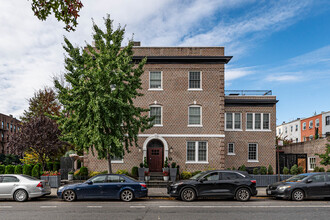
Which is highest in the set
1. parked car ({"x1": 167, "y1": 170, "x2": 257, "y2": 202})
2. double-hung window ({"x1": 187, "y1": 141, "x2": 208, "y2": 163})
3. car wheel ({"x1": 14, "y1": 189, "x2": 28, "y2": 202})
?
double-hung window ({"x1": 187, "y1": 141, "x2": 208, "y2": 163})

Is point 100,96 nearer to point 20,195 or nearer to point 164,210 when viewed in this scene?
point 20,195

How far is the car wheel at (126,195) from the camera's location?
571 inches

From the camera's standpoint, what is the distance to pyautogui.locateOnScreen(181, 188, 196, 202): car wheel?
14680mm

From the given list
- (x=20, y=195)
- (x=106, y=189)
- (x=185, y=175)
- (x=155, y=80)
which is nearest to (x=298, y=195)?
(x=185, y=175)

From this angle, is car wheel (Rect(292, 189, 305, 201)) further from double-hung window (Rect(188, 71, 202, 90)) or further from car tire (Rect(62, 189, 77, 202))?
double-hung window (Rect(188, 71, 202, 90))

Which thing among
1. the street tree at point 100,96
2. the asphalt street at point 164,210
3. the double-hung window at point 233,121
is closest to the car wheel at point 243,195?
the asphalt street at point 164,210

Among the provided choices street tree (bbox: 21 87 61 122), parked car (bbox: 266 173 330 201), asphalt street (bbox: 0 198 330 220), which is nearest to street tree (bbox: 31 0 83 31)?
asphalt street (bbox: 0 198 330 220)

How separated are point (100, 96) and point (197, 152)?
9.98 m

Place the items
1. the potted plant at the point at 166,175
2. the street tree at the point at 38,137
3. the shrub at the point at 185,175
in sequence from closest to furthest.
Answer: the potted plant at the point at 166,175
the shrub at the point at 185,175
the street tree at the point at 38,137

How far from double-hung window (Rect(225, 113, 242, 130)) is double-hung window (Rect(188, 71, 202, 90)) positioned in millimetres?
4438

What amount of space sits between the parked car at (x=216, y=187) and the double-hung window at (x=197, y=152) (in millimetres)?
9391

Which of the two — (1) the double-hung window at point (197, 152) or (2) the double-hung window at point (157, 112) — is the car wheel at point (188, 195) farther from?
(2) the double-hung window at point (157, 112)

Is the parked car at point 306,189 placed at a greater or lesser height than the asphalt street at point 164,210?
greater

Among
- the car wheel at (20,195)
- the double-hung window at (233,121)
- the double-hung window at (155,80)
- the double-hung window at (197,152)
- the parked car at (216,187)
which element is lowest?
the car wheel at (20,195)
